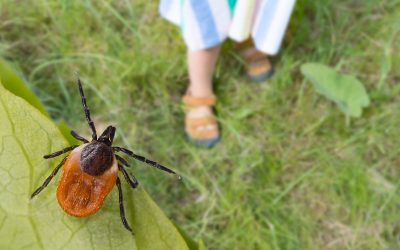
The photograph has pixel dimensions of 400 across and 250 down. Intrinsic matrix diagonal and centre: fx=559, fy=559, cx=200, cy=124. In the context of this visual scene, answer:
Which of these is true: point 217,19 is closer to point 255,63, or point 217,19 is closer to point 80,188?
point 255,63

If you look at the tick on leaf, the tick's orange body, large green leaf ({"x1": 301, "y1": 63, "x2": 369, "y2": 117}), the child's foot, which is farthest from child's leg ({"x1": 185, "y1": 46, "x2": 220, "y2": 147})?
the tick's orange body

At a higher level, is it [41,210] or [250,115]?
[41,210]

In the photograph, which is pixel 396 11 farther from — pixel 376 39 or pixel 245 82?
pixel 245 82

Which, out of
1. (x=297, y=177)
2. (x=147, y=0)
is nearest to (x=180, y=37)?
(x=147, y=0)

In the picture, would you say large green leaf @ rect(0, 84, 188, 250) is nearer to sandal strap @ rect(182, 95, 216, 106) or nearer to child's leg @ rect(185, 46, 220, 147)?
child's leg @ rect(185, 46, 220, 147)

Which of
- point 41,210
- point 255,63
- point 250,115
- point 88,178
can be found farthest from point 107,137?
point 255,63

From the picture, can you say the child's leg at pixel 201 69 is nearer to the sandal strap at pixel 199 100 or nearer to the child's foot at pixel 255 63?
the sandal strap at pixel 199 100
